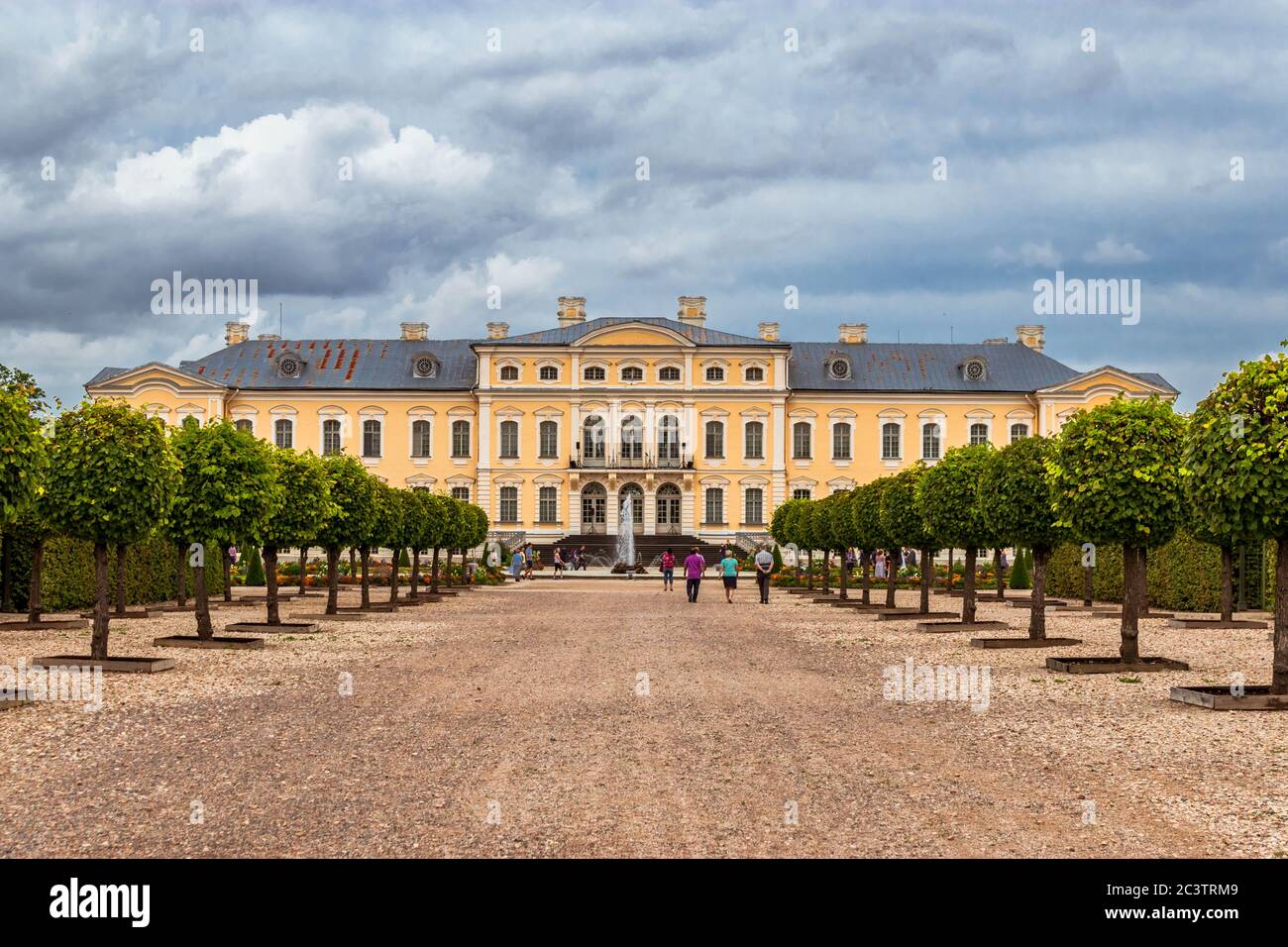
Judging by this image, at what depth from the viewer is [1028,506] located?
54.5 ft

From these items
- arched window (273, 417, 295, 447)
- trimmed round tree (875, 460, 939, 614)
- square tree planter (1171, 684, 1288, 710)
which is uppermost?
arched window (273, 417, 295, 447)

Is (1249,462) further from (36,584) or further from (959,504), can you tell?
(36,584)

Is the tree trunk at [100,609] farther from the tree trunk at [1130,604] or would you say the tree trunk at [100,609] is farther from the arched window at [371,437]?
the arched window at [371,437]

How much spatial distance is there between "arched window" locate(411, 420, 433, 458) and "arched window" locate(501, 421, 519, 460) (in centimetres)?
366

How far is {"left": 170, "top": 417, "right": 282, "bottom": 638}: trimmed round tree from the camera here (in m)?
16.0

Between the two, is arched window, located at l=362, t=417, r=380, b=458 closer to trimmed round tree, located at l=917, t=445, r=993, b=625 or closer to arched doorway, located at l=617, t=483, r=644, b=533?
arched doorway, located at l=617, t=483, r=644, b=533

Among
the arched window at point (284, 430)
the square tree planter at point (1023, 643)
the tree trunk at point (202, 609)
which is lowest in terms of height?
the square tree planter at point (1023, 643)

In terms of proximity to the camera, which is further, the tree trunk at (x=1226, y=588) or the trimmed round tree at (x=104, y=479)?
the tree trunk at (x=1226, y=588)

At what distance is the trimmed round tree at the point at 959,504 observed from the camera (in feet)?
64.4

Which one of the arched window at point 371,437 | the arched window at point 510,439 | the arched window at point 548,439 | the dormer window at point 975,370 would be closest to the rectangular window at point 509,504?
the arched window at point 510,439

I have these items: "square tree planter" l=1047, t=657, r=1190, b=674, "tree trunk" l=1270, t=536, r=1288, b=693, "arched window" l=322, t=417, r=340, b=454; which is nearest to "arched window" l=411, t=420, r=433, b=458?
"arched window" l=322, t=417, r=340, b=454

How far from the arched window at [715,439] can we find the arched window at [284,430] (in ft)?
61.4

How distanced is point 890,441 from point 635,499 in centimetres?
1191

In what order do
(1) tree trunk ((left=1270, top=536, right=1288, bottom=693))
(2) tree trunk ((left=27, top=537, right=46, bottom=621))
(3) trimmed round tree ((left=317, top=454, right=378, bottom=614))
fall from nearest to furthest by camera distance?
(1) tree trunk ((left=1270, top=536, right=1288, bottom=693))
(2) tree trunk ((left=27, top=537, right=46, bottom=621))
(3) trimmed round tree ((left=317, top=454, right=378, bottom=614))
